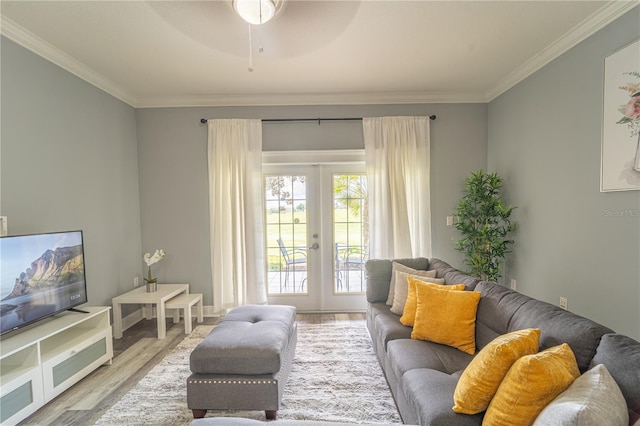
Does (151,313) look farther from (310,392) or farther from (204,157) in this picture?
(310,392)

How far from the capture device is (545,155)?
8.95ft

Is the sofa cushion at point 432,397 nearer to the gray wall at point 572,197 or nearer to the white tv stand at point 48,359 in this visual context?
the gray wall at point 572,197

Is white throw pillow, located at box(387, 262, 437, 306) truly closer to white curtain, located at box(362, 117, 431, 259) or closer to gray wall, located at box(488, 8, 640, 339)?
white curtain, located at box(362, 117, 431, 259)

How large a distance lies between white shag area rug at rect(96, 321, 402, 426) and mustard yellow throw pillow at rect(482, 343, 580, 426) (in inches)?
37.5

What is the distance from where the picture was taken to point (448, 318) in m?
1.90

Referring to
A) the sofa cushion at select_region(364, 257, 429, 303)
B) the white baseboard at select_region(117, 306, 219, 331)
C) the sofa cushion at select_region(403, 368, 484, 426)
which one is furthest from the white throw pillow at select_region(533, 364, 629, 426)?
the white baseboard at select_region(117, 306, 219, 331)

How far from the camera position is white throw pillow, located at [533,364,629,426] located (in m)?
0.82

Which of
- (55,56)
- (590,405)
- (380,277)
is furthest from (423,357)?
(55,56)

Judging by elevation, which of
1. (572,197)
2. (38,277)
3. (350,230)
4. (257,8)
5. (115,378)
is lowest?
(115,378)

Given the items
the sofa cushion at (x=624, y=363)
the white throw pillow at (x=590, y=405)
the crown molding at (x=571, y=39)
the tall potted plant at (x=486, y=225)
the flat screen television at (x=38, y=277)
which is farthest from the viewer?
the tall potted plant at (x=486, y=225)

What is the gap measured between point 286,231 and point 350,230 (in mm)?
862

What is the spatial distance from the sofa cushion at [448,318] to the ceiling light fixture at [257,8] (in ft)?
7.24

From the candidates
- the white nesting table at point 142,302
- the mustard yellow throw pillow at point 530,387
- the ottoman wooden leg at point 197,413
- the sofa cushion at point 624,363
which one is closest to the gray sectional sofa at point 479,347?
the sofa cushion at point 624,363

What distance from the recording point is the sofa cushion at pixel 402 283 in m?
2.43
